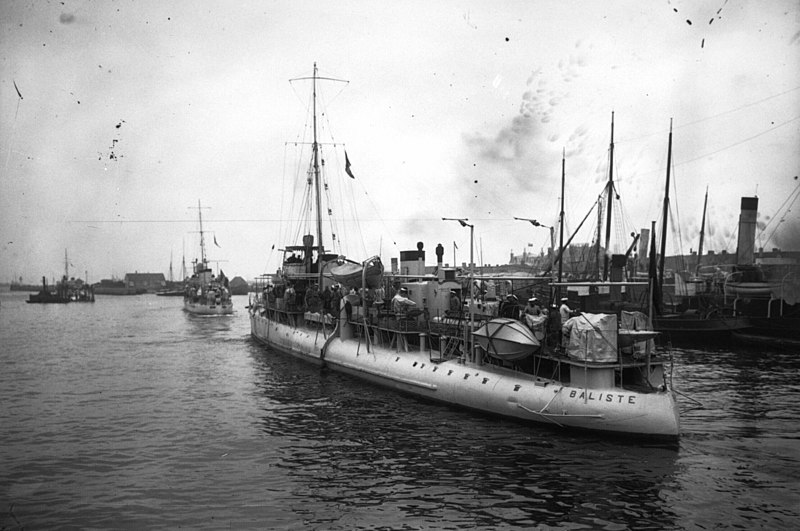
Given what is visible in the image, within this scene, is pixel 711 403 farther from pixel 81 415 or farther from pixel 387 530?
pixel 81 415

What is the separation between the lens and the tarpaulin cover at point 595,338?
2147 centimetres

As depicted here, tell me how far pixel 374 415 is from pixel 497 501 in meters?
11.1

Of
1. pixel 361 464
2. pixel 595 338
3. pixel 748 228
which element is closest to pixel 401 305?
pixel 595 338

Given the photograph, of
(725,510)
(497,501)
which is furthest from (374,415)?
(725,510)

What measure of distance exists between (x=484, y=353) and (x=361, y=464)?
9252 millimetres

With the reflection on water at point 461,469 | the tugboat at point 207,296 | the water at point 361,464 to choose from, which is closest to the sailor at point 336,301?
the water at point 361,464

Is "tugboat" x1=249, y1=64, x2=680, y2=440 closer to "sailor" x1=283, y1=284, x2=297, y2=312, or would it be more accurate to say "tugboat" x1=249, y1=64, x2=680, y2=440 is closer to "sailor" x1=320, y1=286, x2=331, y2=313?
"sailor" x1=320, y1=286, x2=331, y2=313

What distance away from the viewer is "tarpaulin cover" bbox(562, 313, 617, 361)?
21469mm

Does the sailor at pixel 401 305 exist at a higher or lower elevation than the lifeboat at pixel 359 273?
lower

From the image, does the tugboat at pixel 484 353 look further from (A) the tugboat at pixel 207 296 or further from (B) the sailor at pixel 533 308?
(A) the tugboat at pixel 207 296

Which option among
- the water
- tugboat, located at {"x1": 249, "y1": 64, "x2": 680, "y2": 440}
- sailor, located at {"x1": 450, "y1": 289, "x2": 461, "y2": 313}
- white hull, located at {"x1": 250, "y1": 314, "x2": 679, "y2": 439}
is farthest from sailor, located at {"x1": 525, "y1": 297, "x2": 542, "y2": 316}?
sailor, located at {"x1": 450, "y1": 289, "x2": 461, "y2": 313}

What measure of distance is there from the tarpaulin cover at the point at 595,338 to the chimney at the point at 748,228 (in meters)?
49.6

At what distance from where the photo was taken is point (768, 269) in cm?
6600

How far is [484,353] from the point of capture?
26.6 metres
